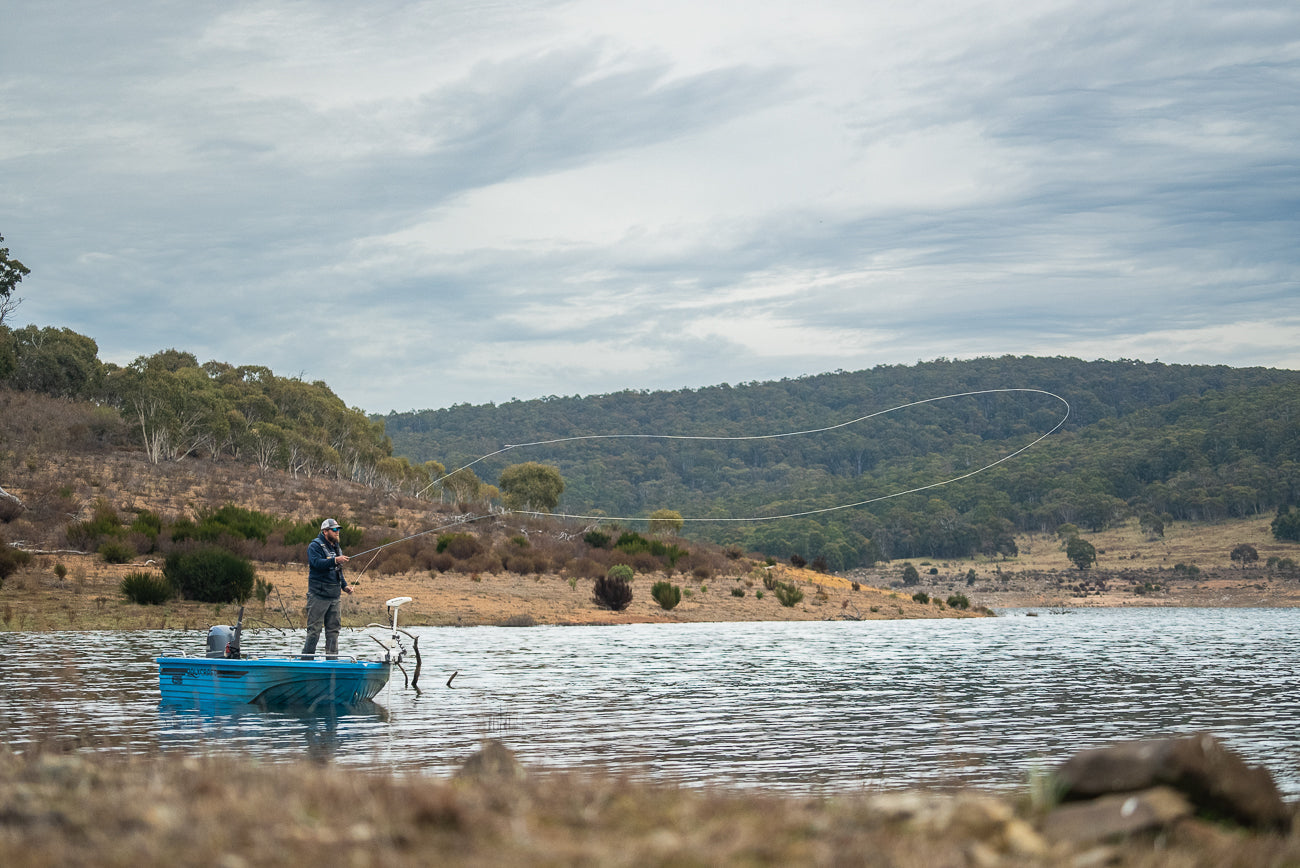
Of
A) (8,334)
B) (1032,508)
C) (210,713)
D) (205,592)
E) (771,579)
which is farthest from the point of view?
(1032,508)

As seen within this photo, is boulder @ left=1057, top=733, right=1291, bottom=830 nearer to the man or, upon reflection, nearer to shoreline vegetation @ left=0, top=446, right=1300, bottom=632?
the man

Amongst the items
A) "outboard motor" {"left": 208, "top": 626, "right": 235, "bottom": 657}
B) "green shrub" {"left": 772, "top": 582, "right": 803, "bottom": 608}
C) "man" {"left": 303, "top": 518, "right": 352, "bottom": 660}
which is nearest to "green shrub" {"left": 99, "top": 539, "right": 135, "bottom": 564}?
"man" {"left": 303, "top": 518, "right": 352, "bottom": 660}

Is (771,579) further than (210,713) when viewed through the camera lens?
Yes

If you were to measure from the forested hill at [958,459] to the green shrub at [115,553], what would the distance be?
43.9m

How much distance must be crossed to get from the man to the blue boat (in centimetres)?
59

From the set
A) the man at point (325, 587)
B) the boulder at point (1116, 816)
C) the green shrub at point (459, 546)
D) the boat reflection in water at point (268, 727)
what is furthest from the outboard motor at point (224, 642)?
the green shrub at point (459, 546)

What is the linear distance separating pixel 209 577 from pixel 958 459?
5759 centimetres

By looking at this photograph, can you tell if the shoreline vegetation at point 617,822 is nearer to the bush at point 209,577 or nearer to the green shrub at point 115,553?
the bush at point 209,577

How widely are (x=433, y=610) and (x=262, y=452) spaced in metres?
38.0

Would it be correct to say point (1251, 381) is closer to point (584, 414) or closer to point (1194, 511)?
point (1194, 511)

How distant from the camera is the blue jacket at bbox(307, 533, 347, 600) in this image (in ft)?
56.2

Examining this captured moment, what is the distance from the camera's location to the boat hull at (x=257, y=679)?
53.1 feet

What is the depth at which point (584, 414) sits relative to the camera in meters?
183

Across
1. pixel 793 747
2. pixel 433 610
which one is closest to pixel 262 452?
pixel 433 610
